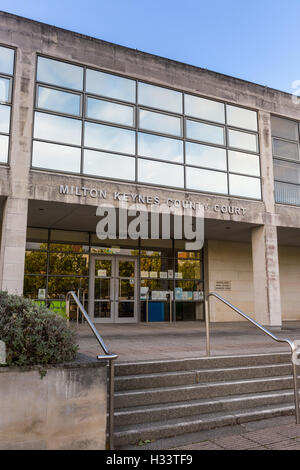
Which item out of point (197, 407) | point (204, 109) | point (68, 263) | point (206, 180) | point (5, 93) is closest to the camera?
point (197, 407)

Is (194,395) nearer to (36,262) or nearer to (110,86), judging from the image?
(110,86)

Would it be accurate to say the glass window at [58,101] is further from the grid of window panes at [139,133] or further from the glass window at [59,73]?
the glass window at [59,73]

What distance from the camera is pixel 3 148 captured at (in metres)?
9.98

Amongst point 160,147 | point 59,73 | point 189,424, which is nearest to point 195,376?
point 189,424

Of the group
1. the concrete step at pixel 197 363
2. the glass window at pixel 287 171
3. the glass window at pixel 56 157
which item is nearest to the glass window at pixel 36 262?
the glass window at pixel 56 157

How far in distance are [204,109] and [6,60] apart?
636cm

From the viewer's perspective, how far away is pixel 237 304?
1644 cm

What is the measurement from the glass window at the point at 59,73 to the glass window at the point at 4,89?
0.88 m

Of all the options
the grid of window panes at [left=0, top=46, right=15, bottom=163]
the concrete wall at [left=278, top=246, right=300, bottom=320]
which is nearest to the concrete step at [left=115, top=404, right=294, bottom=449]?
the grid of window panes at [left=0, top=46, right=15, bottom=163]

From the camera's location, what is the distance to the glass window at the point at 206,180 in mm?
12406

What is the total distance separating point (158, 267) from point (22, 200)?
7236 mm

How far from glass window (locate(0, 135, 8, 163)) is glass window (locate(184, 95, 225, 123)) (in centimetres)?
592

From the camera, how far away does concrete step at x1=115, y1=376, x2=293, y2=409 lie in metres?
4.75
